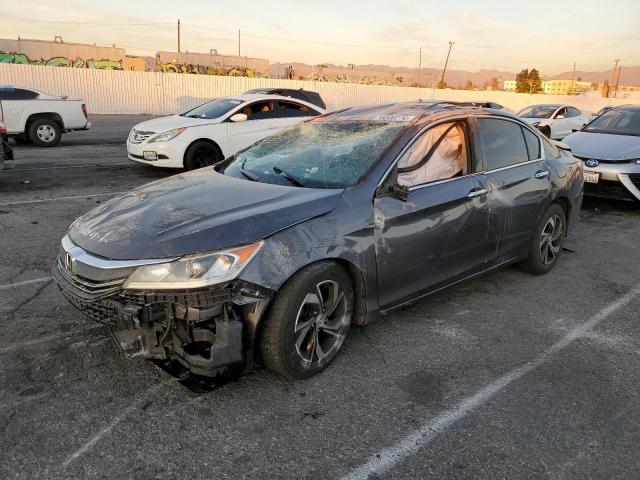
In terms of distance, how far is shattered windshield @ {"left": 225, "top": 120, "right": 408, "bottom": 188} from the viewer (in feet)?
11.8

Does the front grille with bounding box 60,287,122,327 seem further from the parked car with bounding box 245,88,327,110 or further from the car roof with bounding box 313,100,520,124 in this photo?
the parked car with bounding box 245,88,327,110

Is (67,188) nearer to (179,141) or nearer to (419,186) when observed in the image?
(179,141)

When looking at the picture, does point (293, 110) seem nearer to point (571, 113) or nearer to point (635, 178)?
point (635, 178)

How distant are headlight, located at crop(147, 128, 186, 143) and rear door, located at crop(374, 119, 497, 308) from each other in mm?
6574

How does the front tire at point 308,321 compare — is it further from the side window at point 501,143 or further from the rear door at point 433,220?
the side window at point 501,143

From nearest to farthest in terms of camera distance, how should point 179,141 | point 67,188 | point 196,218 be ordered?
point 196,218 → point 67,188 → point 179,141

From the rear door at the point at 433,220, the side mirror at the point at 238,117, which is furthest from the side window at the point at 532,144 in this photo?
the side mirror at the point at 238,117

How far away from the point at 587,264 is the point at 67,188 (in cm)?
771

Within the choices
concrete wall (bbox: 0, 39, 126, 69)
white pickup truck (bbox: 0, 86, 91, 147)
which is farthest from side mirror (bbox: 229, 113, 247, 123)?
concrete wall (bbox: 0, 39, 126, 69)

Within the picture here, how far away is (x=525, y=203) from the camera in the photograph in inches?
179

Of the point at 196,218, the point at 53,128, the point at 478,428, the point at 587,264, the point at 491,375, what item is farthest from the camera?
the point at 53,128

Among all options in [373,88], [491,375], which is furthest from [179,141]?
[373,88]

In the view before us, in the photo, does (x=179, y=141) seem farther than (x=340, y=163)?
Yes

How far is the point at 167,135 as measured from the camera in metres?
9.49
